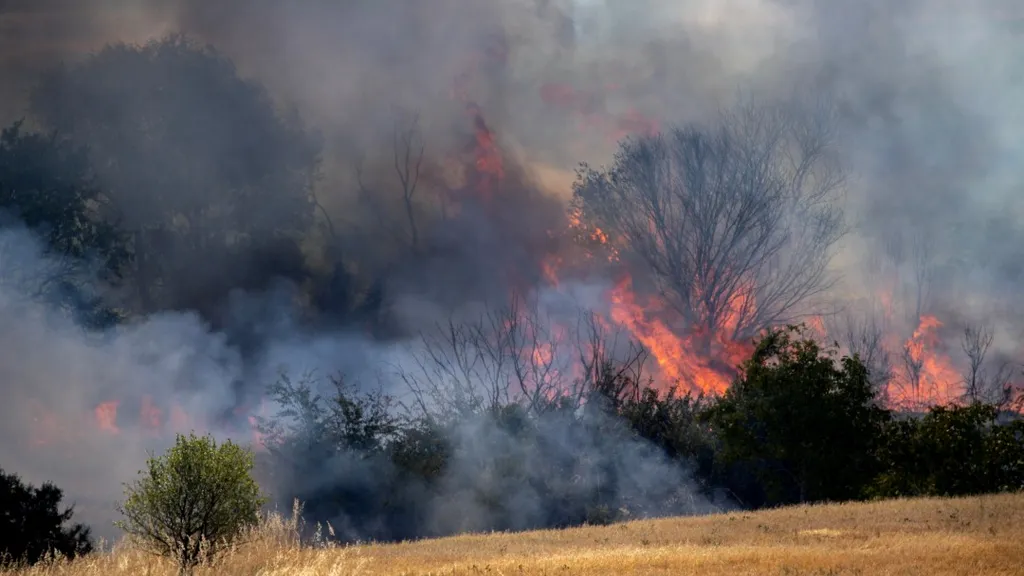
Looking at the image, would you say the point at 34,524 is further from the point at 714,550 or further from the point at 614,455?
the point at 614,455

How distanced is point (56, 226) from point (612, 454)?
20457 millimetres

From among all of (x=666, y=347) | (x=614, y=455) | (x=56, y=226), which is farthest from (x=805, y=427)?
(x=56, y=226)

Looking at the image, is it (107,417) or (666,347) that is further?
(666,347)

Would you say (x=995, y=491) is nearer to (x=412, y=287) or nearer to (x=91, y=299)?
(x=412, y=287)

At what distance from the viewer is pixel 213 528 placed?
16.9 meters

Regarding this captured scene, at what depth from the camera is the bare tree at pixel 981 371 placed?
50.1 metres

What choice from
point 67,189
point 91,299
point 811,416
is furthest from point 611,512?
point 67,189

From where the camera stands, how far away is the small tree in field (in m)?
16.5

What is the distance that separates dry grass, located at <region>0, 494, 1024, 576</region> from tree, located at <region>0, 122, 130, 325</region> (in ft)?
60.5

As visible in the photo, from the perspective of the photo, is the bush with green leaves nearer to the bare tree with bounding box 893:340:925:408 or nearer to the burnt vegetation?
the burnt vegetation

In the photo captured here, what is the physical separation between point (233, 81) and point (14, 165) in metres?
9.50

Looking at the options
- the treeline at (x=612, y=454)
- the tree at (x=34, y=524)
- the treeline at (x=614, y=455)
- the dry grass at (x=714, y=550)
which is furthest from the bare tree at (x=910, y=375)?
the tree at (x=34, y=524)

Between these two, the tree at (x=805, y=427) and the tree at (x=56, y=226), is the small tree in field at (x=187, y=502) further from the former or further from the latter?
the tree at (x=56, y=226)

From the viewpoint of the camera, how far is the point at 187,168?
1625 inches
